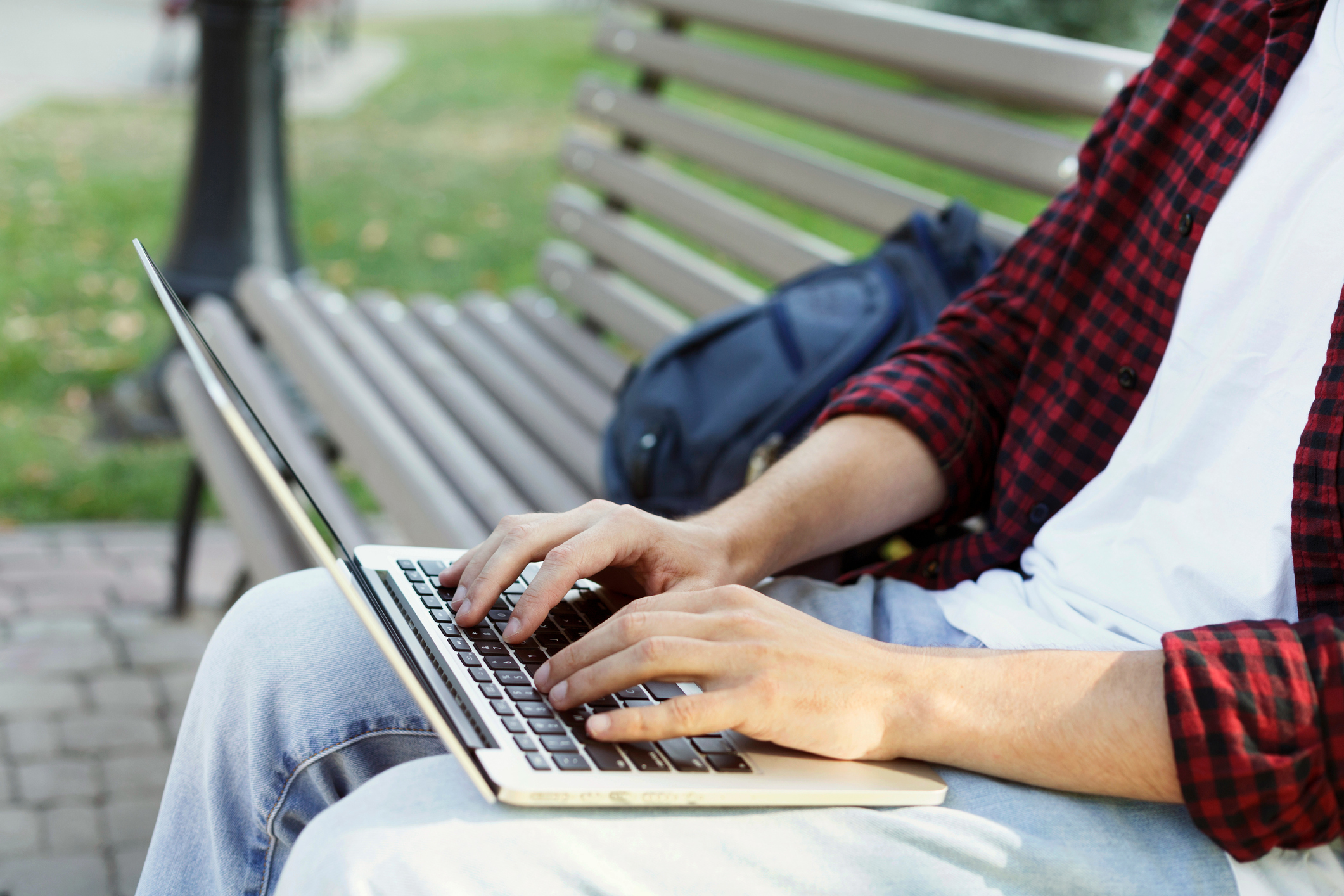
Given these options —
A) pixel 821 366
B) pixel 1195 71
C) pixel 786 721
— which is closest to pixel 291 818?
pixel 786 721

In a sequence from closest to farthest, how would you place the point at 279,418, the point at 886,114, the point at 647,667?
1. the point at 647,667
2. the point at 886,114
3. the point at 279,418

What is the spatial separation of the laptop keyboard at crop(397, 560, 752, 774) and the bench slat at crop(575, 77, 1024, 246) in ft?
4.25

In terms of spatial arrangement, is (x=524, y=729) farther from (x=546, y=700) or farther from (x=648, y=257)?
(x=648, y=257)

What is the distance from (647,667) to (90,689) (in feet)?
7.51

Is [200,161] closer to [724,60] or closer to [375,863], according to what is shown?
[724,60]

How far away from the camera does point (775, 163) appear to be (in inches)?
117

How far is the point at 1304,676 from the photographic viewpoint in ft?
4.03

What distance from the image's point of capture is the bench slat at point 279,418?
104 inches

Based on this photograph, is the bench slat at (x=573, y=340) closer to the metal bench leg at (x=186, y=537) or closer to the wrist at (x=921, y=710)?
the metal bench leg at (x=186, y=537)

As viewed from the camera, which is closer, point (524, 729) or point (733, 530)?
point (524, 729)

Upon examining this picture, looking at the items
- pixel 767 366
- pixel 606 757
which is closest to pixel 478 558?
pixel 606 757

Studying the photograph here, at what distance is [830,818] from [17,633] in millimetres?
2645

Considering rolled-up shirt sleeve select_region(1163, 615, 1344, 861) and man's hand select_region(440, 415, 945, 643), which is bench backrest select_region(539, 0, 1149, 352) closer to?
man's hand select_region(440, 415, 945, 643)

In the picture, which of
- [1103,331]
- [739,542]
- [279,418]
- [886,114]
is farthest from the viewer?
[279,418]
